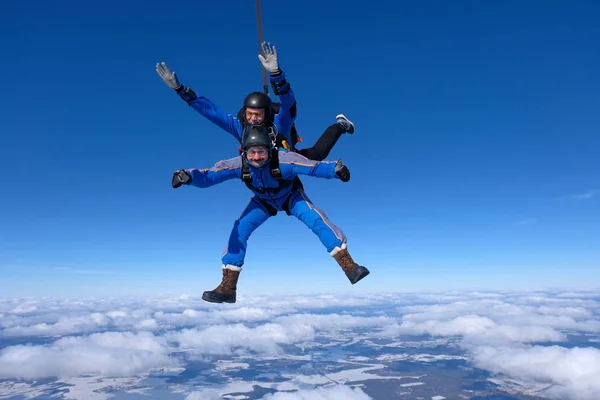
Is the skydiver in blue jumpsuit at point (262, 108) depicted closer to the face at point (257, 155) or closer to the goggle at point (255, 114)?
the goggle at point (255, 114)

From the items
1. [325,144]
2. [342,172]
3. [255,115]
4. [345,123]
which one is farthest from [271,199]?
[345,123]

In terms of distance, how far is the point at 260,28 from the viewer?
11.7 ft

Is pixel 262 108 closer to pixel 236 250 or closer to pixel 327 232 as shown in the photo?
pixel 327 232

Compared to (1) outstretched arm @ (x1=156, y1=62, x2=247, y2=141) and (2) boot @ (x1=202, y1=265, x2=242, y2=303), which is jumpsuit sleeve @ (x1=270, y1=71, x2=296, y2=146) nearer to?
(1) outstretched arm @ (x1=156, y1=62, x2=247, y2=141)

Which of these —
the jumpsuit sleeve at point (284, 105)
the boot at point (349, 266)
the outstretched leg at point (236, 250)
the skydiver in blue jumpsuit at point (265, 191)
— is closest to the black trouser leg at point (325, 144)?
the jumpsuit sleeve at point (284, 105)

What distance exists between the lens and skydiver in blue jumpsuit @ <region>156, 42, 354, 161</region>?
4.11m

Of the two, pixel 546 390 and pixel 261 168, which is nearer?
pixel 261 168

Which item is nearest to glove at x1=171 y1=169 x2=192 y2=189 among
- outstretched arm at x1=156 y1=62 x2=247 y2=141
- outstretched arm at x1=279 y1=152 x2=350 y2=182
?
outstretched arm at x1=156 y1=62 x2=247 y2=141

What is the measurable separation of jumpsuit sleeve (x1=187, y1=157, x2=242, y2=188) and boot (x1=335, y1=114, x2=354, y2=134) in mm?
2148

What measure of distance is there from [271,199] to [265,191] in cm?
15

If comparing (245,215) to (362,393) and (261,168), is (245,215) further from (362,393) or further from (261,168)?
(362,393)

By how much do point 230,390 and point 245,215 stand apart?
694ft

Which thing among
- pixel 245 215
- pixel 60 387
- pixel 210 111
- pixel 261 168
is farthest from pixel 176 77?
pixel 60 387

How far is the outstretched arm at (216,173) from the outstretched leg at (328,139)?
1178 mm
